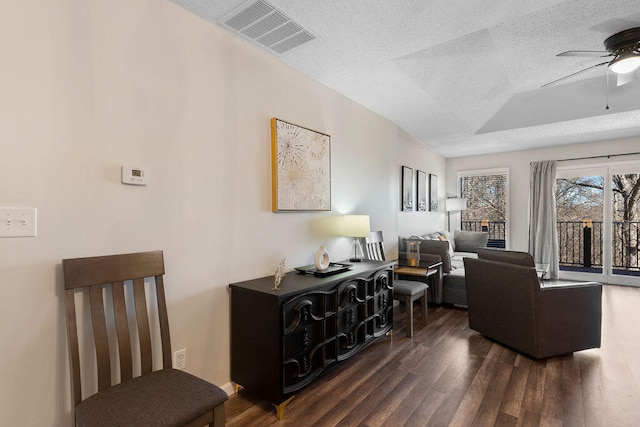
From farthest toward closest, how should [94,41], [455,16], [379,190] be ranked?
1. [379,190]
2. [455,16]
3. [94,41]

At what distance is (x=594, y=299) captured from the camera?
2.70 metres

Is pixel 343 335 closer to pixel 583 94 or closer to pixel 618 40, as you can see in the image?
pixel 618 40

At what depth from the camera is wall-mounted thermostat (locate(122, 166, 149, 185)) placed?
5.47ft

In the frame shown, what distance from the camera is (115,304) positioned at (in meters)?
1.56

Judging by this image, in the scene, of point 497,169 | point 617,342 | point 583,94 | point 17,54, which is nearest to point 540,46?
point 583,94

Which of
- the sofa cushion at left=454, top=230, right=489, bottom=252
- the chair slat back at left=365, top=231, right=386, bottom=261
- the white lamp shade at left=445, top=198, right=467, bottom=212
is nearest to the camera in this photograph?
the chair slat back at left=365, top=231, right=386, bottom=261

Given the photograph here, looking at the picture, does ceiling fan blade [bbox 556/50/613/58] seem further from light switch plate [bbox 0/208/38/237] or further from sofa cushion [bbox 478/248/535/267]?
light switch plate [bbox 0/208/38/237]

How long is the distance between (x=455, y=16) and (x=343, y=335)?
2397mm

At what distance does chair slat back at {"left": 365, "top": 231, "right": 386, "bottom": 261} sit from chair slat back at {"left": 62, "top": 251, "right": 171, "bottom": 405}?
7.50 ft

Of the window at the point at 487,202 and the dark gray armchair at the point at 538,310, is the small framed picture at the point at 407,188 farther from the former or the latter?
the window at the point at 487,202

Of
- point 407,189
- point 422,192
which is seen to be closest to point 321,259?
point 407,189

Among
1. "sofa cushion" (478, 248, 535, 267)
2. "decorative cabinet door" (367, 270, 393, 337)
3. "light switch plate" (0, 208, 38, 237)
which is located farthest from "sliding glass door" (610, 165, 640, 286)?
"light switch plate" (0, 208, 38, 237)

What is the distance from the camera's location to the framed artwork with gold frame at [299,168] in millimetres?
2496

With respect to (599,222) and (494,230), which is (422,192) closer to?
(494,230)
